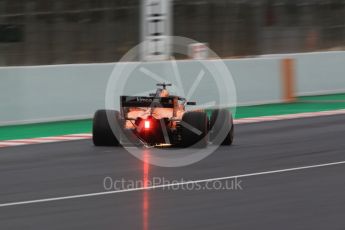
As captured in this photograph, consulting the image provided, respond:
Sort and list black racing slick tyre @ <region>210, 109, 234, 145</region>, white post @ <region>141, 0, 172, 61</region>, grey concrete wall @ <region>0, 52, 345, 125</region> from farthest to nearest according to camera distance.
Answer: white post @ <region>141, 0, 172, 61</region> → grey concrete wall @ <region>0, 52, 345, 125</region> → black racing slick tyre @ <region>210, 109, 234, 145</region>

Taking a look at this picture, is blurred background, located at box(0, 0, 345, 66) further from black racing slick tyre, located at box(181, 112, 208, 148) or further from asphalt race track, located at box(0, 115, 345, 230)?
black racing slick tyre, located at box(181, 112, 208, 148)

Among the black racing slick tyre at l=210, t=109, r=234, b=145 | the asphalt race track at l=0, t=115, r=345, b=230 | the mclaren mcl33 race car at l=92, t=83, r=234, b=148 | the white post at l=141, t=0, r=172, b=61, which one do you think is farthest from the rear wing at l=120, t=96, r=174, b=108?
the white post at l=141, t=0, r=172, b=61

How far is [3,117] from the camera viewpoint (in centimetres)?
1611

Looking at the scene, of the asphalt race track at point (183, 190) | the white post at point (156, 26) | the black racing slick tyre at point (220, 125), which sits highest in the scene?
the white post at point (156, 26)

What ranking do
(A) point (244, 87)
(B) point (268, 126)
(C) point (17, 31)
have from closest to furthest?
(B) point (268, 126), (C) point (17, 31), (A) point (244, 87)

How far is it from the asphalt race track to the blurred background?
474cm

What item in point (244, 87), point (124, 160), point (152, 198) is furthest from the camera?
point (244, 87)

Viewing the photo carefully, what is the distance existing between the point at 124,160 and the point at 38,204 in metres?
3.21

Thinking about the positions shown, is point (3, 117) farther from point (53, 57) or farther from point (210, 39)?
point (210, 39)

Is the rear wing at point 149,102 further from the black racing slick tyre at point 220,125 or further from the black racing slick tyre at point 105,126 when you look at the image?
the black racing slick tyre at point 220,125

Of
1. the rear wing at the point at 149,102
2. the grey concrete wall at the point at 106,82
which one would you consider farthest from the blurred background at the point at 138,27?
the rear wing at the point at 149,102

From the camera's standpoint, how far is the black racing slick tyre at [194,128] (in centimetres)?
1185

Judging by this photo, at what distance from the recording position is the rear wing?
1178 cm

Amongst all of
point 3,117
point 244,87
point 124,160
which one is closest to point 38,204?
point 124,160
